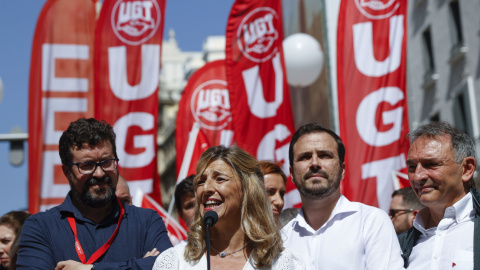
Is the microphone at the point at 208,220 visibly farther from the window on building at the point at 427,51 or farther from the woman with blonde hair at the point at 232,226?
the window on building at the point at 427,51

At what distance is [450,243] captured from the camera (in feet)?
16.6

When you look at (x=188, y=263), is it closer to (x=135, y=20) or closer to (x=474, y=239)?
(x=474, y=239)

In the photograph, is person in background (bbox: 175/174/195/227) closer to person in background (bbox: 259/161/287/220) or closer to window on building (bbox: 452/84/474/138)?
person in background (bbox: 259/161/287/220)

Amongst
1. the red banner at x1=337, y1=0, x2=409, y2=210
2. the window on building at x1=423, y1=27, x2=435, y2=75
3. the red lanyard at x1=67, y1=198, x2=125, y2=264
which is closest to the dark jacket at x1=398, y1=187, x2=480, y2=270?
the red lanyard at x1=67, y1=198, x2=125, y2=264

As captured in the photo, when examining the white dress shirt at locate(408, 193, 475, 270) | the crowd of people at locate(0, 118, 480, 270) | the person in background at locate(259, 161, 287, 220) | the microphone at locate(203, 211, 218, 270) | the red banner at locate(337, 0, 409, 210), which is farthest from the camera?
the red banner at locate(337, 0, 409, 210)

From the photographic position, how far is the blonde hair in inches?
188

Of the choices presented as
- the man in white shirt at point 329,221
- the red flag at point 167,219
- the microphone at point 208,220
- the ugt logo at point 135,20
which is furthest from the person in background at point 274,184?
the ugt logo at point 135,20

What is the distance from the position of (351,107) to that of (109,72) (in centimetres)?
323

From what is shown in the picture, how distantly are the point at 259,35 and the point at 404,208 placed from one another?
4042mm

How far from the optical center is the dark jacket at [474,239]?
482cm

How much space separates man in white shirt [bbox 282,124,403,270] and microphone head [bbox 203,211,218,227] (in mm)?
837

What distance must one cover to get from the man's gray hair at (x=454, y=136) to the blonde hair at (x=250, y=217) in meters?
1.10

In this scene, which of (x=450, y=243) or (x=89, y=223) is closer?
(x=450, y=243)

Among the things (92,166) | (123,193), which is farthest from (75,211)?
(123,193)
